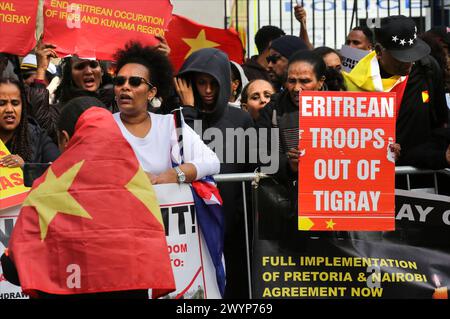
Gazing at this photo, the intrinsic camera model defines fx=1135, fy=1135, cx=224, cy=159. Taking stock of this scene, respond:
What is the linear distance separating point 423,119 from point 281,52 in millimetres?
2570

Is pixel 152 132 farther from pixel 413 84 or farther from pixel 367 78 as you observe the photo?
pixel 413 84

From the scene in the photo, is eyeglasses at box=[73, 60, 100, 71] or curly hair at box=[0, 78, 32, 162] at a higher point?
eyeglasses at box=[73, 60, 100, 71]

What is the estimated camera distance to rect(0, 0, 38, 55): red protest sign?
8883 millimetres

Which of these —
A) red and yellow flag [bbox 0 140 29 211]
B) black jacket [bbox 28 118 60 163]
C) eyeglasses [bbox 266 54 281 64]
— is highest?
eyeglasses [bbox 266 54 281 64]

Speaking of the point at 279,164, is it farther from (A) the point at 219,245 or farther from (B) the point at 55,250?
(B) the point at 55,250

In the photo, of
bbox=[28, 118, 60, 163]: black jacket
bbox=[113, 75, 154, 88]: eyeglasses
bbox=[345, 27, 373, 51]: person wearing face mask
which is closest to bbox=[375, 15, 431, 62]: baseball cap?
bbox=[113, 75, 154, 88]: eyeglasses

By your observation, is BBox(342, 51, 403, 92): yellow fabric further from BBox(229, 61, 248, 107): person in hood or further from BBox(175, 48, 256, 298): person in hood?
BBox(229, 61, 248, 107): person in hood

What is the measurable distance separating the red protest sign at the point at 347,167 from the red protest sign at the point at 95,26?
2189 mm

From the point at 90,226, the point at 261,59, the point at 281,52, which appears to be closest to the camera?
the point at 90,226

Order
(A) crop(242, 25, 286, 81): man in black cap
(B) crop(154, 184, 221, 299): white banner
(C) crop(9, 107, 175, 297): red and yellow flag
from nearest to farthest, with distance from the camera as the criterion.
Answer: (C) crop(9, 107, 175, 297): red and yellow flag, (B) crop(154, 184, 221, 299): white banner, (A) crop(242, 25, 286, 81): man in black cap

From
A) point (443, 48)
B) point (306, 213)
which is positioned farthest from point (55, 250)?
point (443, 48)

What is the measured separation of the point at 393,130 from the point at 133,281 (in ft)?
8.75

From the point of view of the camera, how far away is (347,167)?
24.8ft

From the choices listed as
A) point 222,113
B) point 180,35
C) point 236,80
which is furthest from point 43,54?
point 222,113
